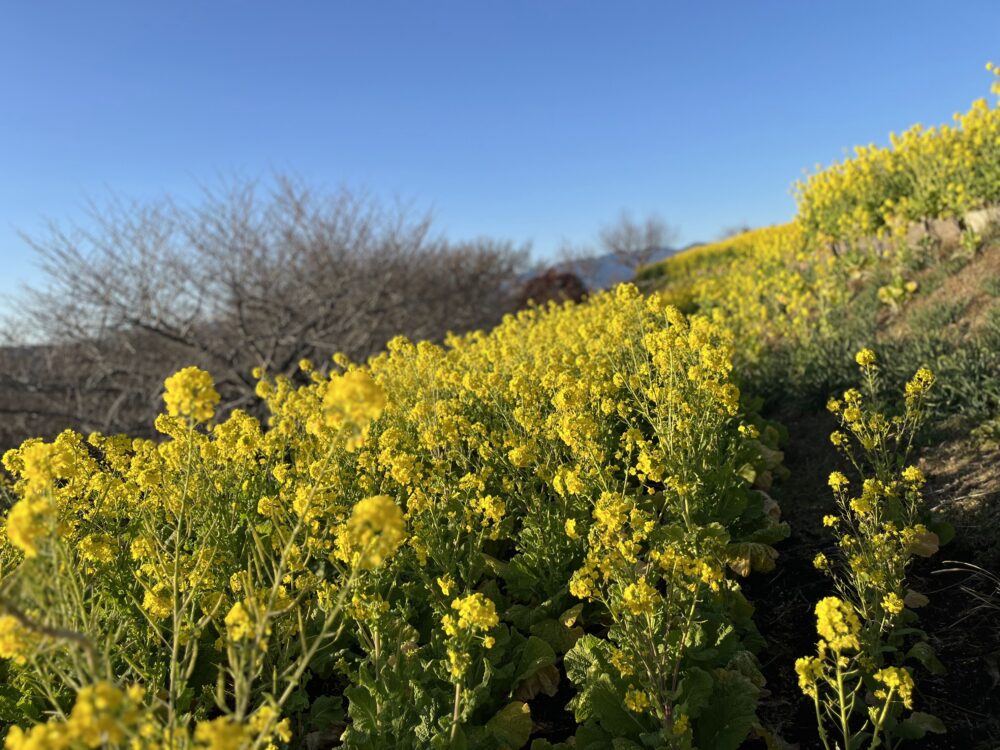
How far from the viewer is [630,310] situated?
4984 millimetres

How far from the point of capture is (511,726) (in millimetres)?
2162

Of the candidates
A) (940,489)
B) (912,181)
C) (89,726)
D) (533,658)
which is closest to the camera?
(89,726)

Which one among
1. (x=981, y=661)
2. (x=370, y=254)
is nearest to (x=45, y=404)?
(x=370, y=254)

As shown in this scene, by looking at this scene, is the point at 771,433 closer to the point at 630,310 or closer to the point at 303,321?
the point at 630,310

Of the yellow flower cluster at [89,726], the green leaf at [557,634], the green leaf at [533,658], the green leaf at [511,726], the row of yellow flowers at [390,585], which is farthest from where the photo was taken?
the green leaf at [557,634]

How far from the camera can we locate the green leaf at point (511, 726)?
6.97 feet

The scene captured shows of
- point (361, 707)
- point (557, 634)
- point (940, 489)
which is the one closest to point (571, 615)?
point (557, 634)

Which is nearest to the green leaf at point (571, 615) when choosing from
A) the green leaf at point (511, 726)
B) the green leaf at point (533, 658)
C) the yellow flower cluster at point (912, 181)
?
the green leaf at point (533, 658)

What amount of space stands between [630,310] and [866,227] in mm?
5893

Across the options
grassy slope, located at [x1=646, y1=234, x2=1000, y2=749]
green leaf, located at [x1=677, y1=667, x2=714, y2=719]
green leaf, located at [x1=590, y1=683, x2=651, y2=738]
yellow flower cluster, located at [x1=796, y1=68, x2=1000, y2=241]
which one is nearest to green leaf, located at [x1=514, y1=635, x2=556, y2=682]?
green leaf, located at [x1=590, y1=683, x2=651, y2=738]

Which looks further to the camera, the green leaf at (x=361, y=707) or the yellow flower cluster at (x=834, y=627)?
the green leaf at (x=361, y=707)

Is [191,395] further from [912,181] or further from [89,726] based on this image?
[912,181]

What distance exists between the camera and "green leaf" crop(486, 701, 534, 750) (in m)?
2.12

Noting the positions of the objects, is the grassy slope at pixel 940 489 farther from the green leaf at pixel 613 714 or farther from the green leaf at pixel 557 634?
the green leaf at pixel 557 634
